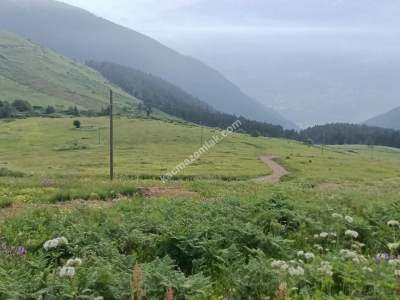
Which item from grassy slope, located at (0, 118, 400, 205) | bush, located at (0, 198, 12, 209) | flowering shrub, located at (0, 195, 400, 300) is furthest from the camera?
grassy slope, located at (0, 118, 400, 205)

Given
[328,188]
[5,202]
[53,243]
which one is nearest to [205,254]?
[53,243]

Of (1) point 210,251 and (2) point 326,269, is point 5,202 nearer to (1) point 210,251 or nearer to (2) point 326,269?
(1) point 210,251

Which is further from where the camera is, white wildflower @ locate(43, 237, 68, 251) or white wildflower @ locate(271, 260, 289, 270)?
white wildflower @ locate(43, 237, 68, 251)

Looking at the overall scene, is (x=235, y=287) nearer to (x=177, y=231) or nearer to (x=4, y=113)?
(x=177, y=231)

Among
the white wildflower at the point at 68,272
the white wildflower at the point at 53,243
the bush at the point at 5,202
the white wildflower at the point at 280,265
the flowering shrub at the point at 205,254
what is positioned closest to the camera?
the white wildflower at the point at 68,272

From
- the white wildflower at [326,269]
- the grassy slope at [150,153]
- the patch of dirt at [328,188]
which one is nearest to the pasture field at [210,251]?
the white wildflower at [326,269]

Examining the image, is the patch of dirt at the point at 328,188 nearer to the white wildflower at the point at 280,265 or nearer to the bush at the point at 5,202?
the bush at the point at 5,202

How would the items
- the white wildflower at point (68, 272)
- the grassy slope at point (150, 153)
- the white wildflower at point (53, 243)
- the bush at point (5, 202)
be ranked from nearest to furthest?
1. the white wildflower at point (68, 272)
2. the white wildflower at point (53, 243)
3. the bush at point (5, 202)
4. the grassy slope at point (150, 153)

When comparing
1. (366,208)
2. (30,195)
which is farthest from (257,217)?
(30,195)

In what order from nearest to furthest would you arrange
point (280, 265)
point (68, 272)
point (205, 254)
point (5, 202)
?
1. point (68, 272)
2. point (280, 265)
3. point (205, 254)
4. point (5, 202)

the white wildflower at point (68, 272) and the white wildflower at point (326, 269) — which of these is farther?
the white wildflower at point (326, 269)

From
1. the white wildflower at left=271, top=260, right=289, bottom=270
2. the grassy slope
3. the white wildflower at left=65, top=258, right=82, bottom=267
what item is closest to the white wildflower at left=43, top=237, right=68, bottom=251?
the white wildflower at left=65, top=258, right=82, bottom=267

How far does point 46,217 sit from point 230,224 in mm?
5350

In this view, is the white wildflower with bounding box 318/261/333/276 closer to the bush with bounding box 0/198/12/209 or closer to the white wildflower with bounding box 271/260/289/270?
the white wildflower with bounding box 271/260/289/270
